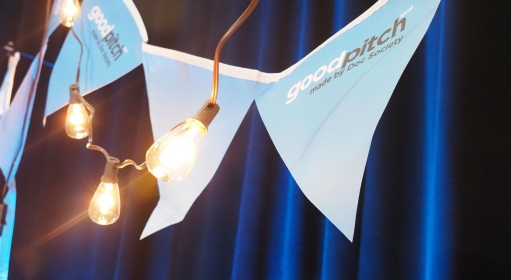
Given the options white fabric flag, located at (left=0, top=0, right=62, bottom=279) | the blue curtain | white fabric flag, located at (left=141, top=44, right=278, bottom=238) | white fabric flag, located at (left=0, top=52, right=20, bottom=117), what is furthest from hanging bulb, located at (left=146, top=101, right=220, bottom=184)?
white fabric flag, located at (left=0, top=52, right=20, bottom=117)

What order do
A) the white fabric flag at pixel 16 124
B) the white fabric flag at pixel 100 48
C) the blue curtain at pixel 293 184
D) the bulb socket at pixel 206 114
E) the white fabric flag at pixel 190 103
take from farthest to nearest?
the white fabric flag at pixel 16 124, the white fabric flag at pixel 100 48, the white fabric flag at pixel 190 103, the blue curtain at pixel 293 184, the bulb socket at pixel 206 114

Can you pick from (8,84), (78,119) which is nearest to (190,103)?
(78,119)

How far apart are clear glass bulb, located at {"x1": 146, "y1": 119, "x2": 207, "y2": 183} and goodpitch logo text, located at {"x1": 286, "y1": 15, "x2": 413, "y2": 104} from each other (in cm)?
26

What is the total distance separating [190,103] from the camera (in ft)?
3.42

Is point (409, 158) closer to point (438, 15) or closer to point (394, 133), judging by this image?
point (394, 133)

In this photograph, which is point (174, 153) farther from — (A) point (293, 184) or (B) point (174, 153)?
(A) point (293, 184)

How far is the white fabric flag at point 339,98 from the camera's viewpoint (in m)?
0.63

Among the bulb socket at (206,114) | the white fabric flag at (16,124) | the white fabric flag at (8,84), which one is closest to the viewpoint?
the bulb socket at (206,114)

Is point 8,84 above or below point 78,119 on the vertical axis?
above

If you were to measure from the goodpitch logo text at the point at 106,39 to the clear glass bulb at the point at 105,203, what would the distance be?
54cm

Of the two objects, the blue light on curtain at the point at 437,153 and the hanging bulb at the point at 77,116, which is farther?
the hanging bulb at the point at 77,116

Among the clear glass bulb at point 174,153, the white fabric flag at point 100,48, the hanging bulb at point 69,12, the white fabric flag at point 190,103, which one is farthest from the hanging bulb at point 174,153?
the hanging bulb at point 69,12

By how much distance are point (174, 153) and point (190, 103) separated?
42 centimetres

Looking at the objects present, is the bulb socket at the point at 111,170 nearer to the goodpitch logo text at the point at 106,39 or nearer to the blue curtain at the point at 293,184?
the blue curtain at the point at 293,184
